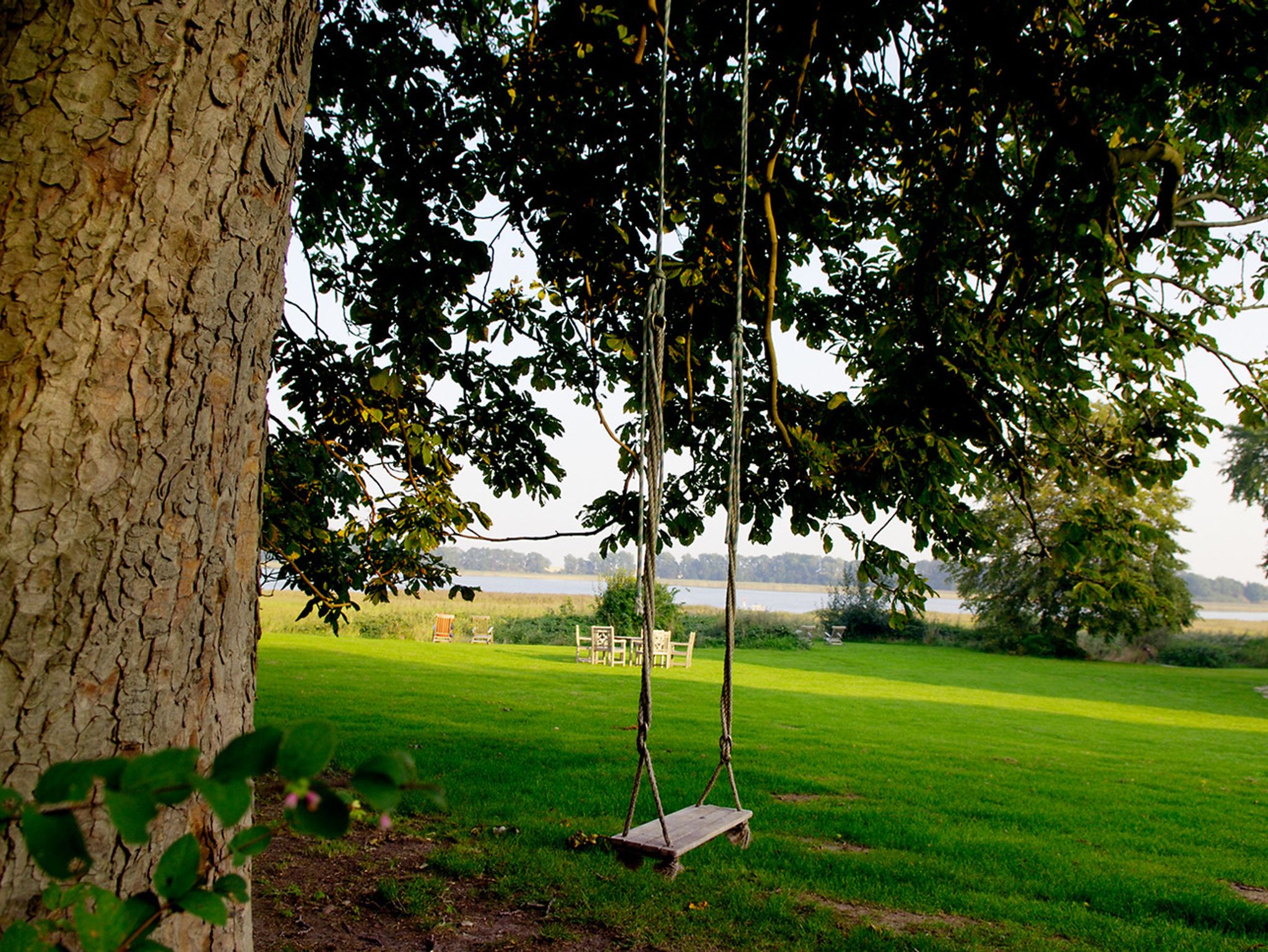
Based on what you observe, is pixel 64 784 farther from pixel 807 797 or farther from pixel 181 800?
pixel 807 797

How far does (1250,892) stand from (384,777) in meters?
6.77

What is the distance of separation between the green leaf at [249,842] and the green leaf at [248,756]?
10cm

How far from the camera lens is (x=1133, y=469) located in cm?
572

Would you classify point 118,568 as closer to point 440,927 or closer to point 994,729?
point 440,927

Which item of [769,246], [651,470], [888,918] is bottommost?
[888,918]

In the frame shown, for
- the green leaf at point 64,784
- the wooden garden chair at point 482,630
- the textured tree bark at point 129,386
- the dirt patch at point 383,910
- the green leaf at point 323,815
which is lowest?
the wooden garden chair at point 482,630

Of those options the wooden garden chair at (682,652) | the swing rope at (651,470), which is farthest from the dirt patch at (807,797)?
the wooden garden chair at (682,652)

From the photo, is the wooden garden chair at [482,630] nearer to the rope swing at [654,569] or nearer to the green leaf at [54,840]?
the rope swing at [654,569]

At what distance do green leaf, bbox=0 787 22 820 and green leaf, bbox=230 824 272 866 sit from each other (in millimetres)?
170

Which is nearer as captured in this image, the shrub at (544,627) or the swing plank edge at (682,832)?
the swing plank edge at (682,832)

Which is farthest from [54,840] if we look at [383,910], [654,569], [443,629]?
[443,629]

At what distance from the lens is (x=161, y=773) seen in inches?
25.6

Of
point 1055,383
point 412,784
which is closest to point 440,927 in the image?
point 412,784

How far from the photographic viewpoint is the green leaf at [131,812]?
0.62 metres
